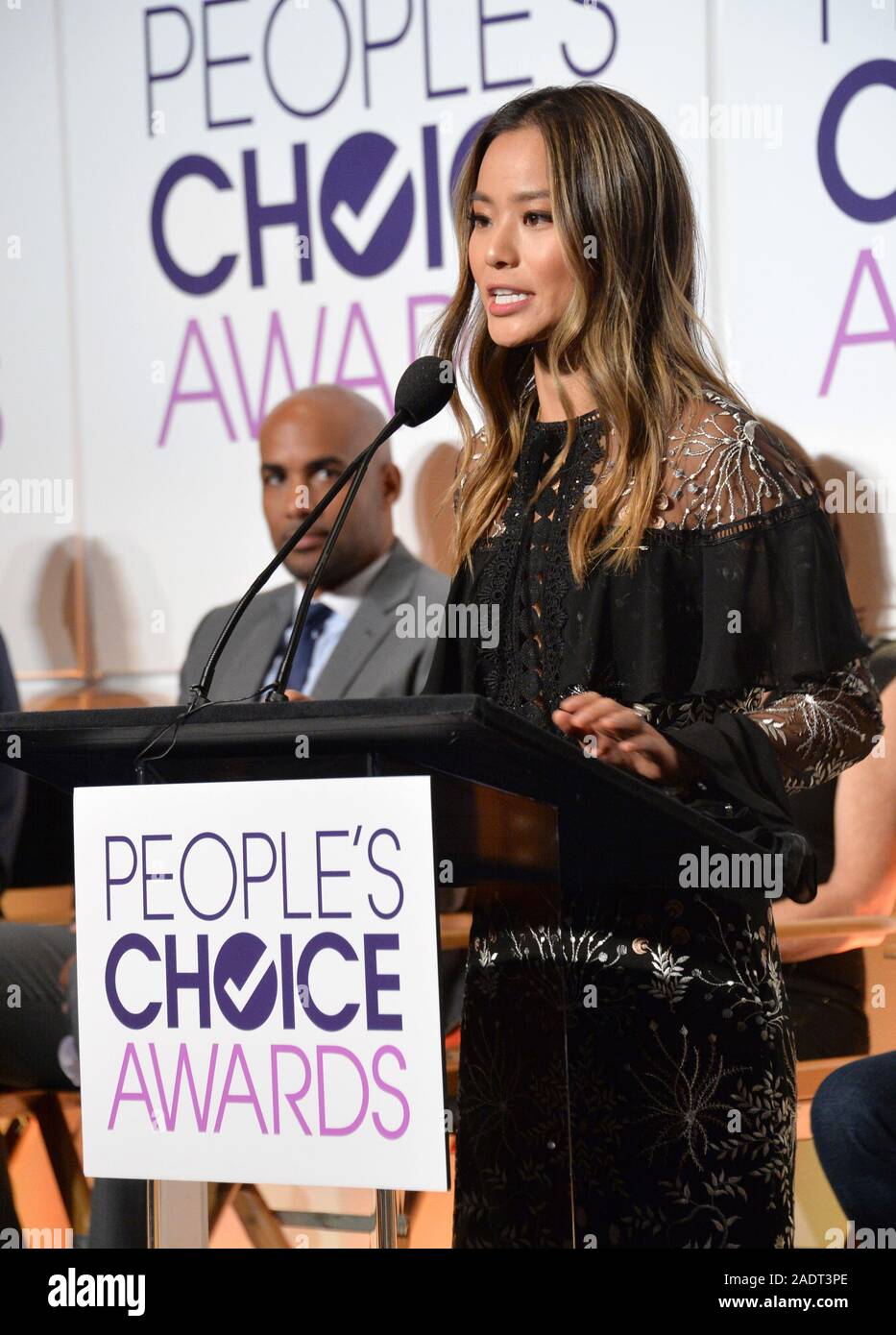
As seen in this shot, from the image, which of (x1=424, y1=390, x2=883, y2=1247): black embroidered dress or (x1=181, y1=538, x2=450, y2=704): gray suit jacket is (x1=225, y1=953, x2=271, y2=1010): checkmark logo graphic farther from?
(x1=181, y1=538, x2=450, y2=704): gray suit jacket

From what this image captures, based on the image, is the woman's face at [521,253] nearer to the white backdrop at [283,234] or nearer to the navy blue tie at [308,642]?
the white backdrop at [283,234]

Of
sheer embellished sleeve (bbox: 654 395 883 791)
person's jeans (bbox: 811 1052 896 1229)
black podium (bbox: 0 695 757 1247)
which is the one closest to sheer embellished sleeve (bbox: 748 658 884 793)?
sheer embellished sleeve (bbox: 654 395 883 791)

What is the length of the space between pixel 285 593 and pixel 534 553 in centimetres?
209

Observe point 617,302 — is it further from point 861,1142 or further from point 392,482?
point 392,482

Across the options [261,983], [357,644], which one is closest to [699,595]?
[261,983]

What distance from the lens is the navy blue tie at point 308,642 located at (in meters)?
3.60

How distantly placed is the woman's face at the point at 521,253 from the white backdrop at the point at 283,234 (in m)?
1.51

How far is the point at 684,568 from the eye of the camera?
1.61m

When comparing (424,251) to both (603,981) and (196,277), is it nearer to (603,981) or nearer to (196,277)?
(196,277)

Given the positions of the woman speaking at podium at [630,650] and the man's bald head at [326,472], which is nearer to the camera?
the woman speaking at podium at [630,650]

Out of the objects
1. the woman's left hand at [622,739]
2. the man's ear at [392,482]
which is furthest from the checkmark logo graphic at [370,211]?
the woman's left hand at [622,739]

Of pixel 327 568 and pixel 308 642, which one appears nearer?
pixel 327 568

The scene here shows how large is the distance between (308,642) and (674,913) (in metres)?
2.23

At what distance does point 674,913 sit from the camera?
1.49 meters
